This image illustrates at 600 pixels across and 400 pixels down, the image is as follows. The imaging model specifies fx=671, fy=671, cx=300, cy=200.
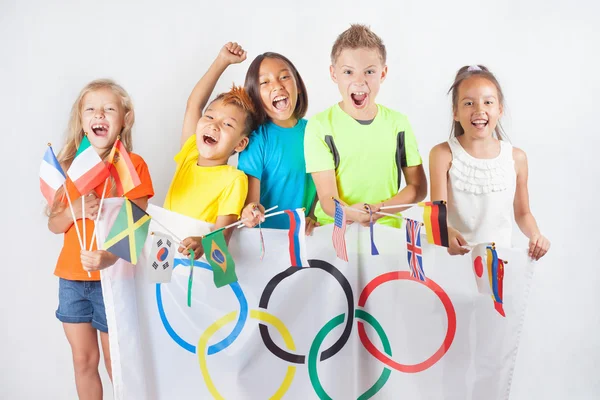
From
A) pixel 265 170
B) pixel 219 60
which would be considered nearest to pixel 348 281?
pixel 265 170

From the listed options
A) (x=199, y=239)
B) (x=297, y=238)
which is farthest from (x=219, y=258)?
(x=297, y=238)

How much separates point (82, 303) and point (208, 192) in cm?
59

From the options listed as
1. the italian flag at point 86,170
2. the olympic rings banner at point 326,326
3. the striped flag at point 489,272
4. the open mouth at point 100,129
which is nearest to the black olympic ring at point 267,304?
the olympic rings banner at point 326,326

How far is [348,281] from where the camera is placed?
217 cm

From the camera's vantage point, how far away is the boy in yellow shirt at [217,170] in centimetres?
213

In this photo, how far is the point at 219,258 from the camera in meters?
2.00

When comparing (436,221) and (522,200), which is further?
(522,200)

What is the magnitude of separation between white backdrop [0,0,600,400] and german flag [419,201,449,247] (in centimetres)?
97

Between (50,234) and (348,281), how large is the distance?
4.33 feet

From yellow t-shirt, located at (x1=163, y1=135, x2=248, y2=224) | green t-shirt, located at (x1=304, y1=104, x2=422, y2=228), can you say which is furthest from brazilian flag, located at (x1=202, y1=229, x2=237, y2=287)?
green t-shirt, located at (x1=304, y1=104, x2=422, y2=228)

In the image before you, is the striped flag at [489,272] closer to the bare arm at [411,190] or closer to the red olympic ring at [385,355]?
the red olympic ring at [385,355]

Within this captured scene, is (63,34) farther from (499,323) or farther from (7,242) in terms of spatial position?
(499,323)

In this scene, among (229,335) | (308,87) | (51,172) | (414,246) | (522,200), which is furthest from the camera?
(308,87)

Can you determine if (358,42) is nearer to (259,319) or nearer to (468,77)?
(468,77)
